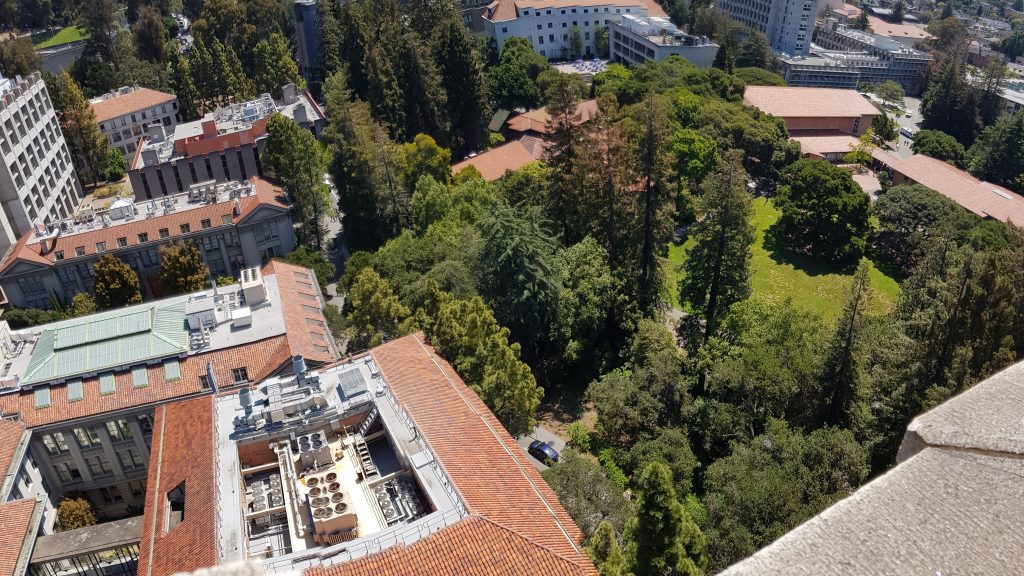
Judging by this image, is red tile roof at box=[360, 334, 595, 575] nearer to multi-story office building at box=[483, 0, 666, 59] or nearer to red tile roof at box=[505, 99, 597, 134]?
red tile roof at box=[505, 99, 597, 134]

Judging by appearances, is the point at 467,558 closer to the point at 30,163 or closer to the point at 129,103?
the point at 30,163

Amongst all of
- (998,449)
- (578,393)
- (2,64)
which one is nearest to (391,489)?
(998,449)

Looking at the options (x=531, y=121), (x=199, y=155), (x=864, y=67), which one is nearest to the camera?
(x=199, y=155)

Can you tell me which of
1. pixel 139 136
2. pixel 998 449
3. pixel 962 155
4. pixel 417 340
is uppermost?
pixel 998 449

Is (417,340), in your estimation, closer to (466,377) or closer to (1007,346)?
(466,377)

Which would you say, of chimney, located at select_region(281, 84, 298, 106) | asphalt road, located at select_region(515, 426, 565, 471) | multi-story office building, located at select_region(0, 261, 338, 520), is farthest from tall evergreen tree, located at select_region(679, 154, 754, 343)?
chimney, located at select_region(281, 84, 298, 106)

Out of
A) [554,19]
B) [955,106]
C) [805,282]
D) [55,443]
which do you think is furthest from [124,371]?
[955,106]
